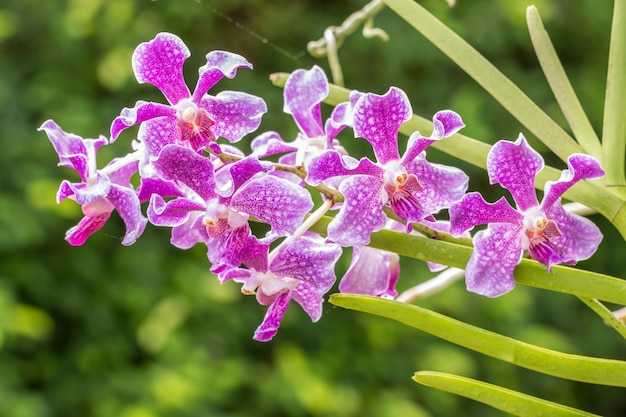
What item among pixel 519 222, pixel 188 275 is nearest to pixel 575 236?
pixel 519 222

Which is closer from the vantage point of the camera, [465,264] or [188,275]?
[465,264]

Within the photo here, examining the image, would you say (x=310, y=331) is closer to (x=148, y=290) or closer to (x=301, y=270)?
(x=148, y=290)

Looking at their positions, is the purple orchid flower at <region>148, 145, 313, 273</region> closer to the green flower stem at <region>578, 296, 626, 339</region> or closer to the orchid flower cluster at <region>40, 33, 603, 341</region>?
the orchid flower cluster at <region>40, 33, 603, 341</region>

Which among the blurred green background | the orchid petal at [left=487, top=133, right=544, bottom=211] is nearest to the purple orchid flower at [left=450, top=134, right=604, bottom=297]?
the orchid petal at [left=487, top=133, right=544, bottom=211]

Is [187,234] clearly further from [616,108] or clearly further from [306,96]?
[616,108]

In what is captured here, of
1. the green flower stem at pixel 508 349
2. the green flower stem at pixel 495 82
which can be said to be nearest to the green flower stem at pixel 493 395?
the green flower stem at pixel 508 349
